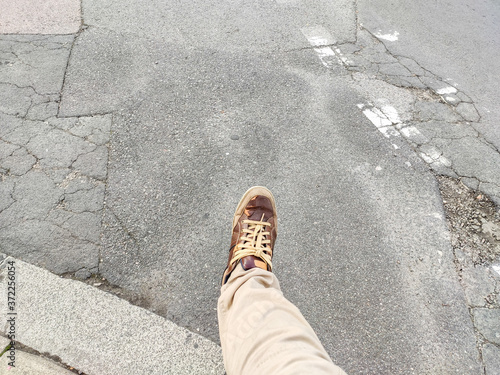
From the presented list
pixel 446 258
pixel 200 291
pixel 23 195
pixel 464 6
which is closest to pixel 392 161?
pixel 446 258

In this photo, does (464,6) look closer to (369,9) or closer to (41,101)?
(369,9)

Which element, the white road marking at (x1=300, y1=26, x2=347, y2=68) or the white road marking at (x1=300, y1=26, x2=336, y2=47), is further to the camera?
the white road marking at (x1=300, y1=26, x2=336, y2=47)

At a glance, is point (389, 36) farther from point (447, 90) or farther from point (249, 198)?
point (249, 198)

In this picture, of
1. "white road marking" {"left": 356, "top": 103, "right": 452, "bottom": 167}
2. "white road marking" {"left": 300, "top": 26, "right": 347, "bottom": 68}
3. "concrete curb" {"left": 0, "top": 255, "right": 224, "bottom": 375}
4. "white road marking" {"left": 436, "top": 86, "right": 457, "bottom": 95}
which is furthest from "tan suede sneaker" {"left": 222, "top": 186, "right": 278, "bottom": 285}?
"white road marking" {"left": 436, "top": 86, "right": 457, "bottom": 95}

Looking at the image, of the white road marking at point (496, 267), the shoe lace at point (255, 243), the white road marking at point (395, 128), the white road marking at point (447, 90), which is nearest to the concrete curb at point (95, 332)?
the shoe lace at point (255, 243)

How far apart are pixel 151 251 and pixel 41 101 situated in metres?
1.90

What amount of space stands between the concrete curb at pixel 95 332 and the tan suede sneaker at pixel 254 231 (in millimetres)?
460

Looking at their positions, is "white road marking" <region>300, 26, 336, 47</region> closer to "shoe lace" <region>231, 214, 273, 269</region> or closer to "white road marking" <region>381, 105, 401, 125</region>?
"white road marking" <region>381, 105, 401, 125</region>

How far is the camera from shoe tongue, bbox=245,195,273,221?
272 centimetres

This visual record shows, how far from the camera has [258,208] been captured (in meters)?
2.77

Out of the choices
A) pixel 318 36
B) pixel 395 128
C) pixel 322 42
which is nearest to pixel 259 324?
pixel 395 128

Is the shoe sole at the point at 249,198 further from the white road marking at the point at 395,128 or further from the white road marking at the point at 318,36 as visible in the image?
the white road marking at the point at 318,36

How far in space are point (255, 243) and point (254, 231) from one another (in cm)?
12

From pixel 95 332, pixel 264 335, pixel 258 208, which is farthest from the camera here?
pixel 258 208
